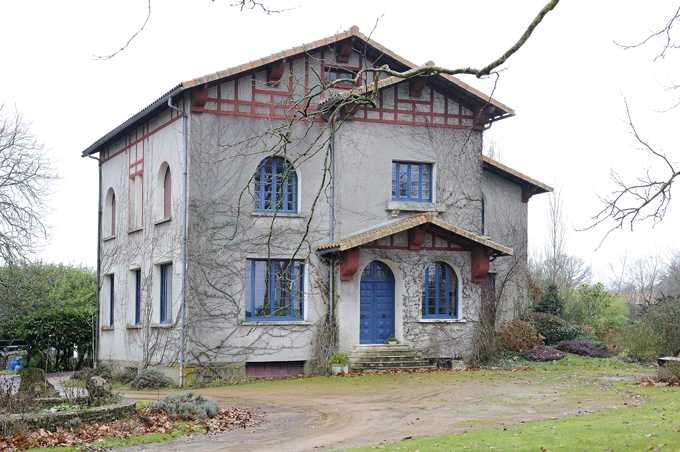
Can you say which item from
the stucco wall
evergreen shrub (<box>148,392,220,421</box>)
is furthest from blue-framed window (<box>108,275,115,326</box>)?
evergreen shrub (<box>148,392,220,421</box>)

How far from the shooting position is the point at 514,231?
2852cm

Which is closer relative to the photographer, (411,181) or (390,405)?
(390,405)

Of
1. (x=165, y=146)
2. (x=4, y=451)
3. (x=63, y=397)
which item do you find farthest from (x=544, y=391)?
(x=165, y=146)

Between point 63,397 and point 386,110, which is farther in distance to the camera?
point 386,110

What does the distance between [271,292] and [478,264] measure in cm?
600

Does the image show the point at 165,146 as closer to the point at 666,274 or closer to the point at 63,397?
the point at 63,397

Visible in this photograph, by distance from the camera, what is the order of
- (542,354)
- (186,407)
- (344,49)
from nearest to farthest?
(186,407) → (344,49) → (542,354)

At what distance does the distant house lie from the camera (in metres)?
21.6

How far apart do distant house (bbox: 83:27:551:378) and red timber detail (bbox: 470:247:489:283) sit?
4cm

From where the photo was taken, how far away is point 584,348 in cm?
2530

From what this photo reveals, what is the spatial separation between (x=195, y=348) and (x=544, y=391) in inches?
359

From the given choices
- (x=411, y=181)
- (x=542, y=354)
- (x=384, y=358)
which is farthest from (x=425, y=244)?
(x=542, y=354)

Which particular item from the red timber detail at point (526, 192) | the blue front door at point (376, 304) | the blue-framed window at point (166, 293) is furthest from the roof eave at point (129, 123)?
the red timber detail at point (526, 192)

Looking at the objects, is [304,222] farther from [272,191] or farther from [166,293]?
[166,293]
